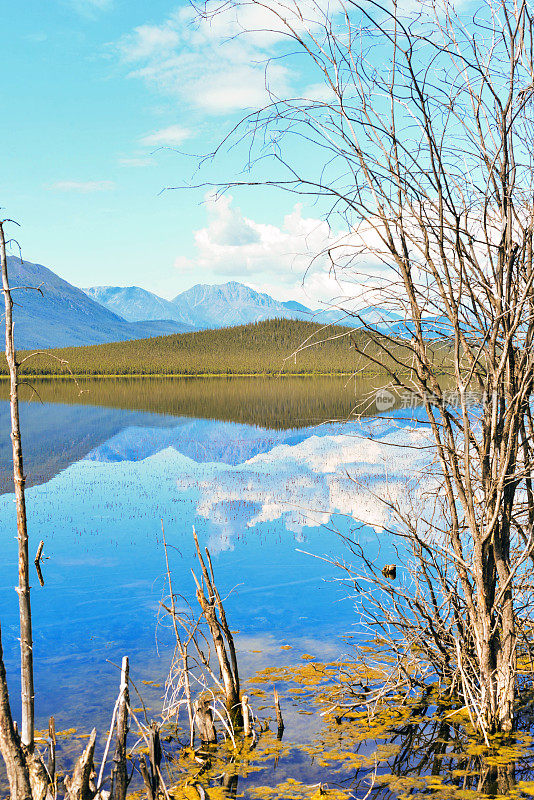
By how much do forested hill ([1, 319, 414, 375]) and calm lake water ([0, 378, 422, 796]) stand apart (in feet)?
333

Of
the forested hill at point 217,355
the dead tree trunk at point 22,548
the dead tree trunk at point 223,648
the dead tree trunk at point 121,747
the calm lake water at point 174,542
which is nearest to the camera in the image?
the dead tree trunk at point 121,747

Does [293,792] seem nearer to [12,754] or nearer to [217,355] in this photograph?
[12,754]

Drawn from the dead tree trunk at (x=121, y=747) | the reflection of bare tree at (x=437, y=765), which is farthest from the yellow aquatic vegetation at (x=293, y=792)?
the dead tree trunk at (x=121, y=747)

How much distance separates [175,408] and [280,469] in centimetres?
3230

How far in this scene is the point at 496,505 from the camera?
4457 mm

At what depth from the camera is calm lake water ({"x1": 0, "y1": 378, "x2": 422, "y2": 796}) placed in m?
7.74

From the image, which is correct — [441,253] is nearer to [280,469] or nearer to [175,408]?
[280,469]

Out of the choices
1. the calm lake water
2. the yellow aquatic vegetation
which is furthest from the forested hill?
the yellow aquatic vegetation

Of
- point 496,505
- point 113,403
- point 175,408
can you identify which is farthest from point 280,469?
point 113,403

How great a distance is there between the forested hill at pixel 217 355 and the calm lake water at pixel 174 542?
102 metres

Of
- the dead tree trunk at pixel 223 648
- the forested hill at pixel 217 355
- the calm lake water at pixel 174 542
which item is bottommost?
the calm lake water at pixel 174 542

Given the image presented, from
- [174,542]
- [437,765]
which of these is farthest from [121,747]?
[174,542]

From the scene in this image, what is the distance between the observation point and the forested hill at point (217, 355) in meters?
134

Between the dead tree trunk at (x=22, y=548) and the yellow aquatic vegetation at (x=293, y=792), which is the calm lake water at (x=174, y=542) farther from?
the yellow aquatic vegetation at (x=293, y=792)
